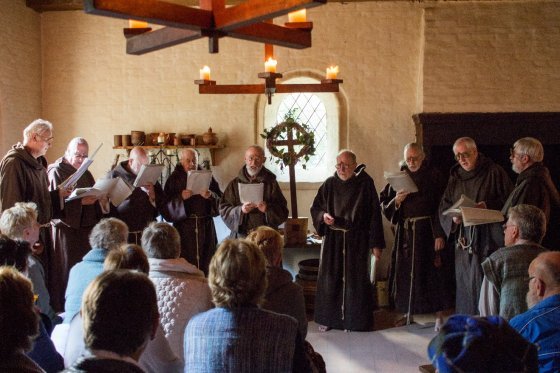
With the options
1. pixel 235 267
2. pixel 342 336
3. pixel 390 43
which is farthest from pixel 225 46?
pixel 235 267

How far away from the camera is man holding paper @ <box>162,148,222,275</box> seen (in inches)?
247

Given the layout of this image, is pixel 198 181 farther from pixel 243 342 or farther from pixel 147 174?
pixel 243 342

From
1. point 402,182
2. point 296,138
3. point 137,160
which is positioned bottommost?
point 402,182

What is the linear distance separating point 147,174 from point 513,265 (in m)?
3.64

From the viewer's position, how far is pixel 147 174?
19.3 ft

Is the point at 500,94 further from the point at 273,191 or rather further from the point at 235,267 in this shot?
the point at 235,267

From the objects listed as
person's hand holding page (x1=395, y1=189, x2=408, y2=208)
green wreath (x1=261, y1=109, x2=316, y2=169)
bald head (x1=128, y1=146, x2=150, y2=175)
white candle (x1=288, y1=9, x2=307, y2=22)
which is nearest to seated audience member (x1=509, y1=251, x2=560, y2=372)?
white candle (x1=288, y1=9, x2=307, y2=22)

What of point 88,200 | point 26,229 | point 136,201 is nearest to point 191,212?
point 136,201

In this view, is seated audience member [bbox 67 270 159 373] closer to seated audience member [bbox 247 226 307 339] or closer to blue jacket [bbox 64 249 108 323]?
seated audience member [bbox 247 226 307 339]

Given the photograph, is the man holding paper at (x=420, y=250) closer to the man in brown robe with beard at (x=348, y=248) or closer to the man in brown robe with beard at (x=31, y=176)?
the man in brown robe with beard at (x=348, y=248)

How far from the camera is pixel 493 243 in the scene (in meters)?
5.43

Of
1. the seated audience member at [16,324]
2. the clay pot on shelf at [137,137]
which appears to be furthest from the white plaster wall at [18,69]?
the seated audience member at [16,324]

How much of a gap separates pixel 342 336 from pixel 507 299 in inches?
105

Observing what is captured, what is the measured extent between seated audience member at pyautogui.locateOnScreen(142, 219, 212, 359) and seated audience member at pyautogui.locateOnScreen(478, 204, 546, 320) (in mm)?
1586
